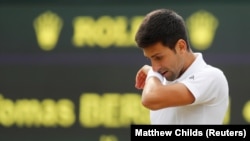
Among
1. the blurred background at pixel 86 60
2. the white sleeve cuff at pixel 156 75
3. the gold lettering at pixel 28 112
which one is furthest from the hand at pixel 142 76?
the gold lettering at pixel 28 112

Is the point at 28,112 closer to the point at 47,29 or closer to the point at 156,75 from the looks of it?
the point at 47,29

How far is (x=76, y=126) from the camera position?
4.17 metres

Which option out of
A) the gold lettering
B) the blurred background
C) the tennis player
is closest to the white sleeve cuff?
the tennis player

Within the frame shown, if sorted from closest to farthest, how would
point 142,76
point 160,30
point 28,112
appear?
point 160,30
point 142,76
point 28,112

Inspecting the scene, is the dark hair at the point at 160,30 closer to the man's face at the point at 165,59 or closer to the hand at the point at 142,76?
the man's face at the point at 165,59

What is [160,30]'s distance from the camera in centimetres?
237

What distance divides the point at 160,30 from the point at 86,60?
1838 millimetres

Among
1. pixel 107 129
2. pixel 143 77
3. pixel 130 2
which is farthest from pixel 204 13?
pixel 143 77

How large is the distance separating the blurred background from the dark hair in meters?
1.75

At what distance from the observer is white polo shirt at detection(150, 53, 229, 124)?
7.86ft

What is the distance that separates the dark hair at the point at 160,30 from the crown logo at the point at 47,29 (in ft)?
6.10

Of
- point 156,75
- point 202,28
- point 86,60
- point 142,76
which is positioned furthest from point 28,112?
point 156,75

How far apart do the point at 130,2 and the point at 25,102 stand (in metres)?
0.74

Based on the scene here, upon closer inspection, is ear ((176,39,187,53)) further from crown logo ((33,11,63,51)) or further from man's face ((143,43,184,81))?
crown logo ((33,11,63,51))
